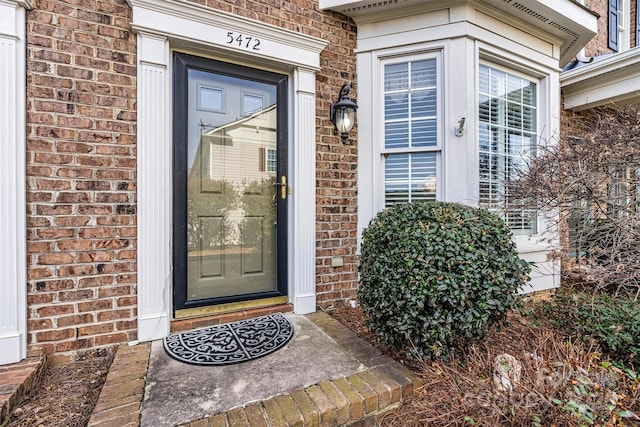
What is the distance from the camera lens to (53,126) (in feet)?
6.79

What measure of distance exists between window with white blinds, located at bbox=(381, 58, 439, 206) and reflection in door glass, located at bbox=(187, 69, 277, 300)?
1184 millimetres

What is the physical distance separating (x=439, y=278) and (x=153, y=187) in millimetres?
2022

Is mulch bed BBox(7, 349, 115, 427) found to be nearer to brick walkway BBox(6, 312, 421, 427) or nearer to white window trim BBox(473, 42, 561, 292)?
brick walkway BBox(6, 312, 421, 427)

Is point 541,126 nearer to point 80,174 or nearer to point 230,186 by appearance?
point 230,186

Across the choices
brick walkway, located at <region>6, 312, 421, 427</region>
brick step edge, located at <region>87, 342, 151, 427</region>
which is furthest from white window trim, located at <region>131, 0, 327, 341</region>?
brick walkway, located at <region>6, 312, 421, 427</region>

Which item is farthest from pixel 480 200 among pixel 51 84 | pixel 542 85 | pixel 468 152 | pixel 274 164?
pixel 51 84

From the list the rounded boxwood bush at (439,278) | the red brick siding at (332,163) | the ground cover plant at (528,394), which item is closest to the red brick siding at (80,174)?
the red brick siding at (332,163)

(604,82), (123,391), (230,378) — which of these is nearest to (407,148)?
(230,378)

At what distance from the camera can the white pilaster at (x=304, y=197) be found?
283 cm

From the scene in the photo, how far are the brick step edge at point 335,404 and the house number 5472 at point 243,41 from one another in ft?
8.25

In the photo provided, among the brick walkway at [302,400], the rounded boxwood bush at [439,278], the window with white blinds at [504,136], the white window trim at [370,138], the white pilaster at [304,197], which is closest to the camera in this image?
the brick walkway at [302,400]

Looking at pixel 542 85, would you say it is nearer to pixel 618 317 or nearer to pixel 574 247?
pixel 574 247

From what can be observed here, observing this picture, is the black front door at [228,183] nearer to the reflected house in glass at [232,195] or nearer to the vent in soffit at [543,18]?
the reflected house in glass at [232,195]

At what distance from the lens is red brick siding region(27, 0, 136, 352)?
2.04 m
